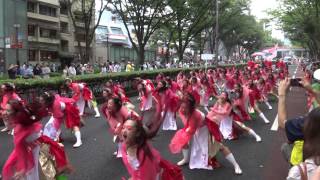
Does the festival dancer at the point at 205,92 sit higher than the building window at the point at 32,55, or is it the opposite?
the building window at the point at 32,55

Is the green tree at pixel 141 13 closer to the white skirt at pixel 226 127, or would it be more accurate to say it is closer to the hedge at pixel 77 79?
the hedge at pixel 77 79

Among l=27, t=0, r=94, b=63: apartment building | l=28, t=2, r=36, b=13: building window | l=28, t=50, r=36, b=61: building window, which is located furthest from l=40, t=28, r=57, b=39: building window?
l=28, t=50, r=36, b=61: building window

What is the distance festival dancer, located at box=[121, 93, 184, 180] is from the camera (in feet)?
14.4

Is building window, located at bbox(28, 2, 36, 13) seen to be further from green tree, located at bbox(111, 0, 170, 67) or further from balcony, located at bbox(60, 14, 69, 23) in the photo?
green tree, located at bbox(111, 0, 170, 67)

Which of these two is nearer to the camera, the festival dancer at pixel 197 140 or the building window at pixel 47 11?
the festival dancer at pixel 197 140

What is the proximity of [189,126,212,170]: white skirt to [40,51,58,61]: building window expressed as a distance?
136 ft

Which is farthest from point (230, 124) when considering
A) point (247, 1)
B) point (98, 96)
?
point (247, 1)

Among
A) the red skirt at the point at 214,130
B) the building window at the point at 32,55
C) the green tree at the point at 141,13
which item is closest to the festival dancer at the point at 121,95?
the red skirt at the point at 214,130

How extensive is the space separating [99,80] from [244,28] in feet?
128

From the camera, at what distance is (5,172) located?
4.93 meters

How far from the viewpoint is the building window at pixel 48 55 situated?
157 feet

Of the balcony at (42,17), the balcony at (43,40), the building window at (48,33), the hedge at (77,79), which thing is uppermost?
the balcony at (42,17)

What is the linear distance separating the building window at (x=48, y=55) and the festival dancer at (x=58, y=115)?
128 feet

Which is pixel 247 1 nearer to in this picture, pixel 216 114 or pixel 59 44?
pixel 59 44
